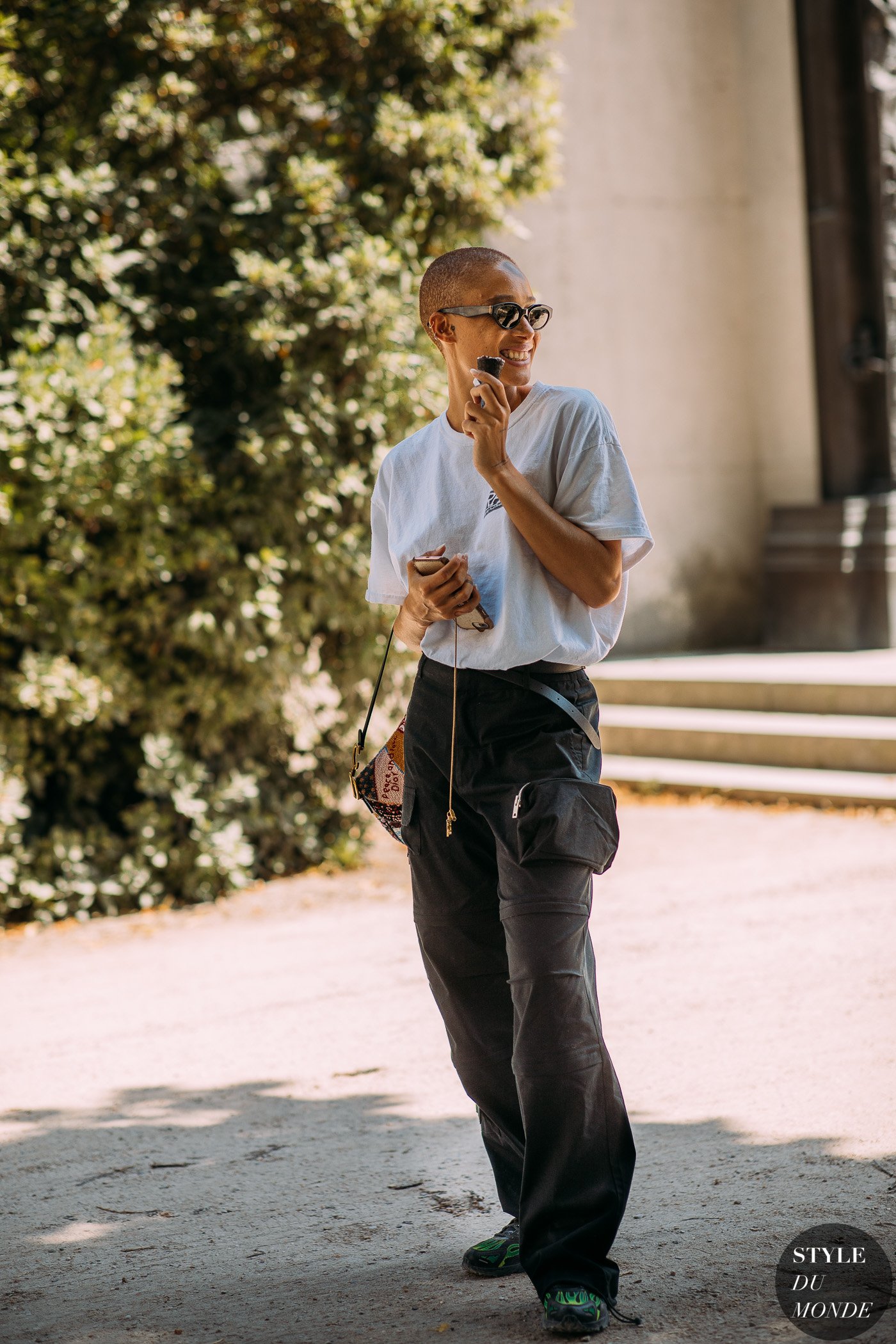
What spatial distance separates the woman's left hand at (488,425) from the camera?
265cm

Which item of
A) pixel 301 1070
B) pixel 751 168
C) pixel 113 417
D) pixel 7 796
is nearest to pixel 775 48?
pixel 751 168

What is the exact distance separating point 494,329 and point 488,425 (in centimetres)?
24

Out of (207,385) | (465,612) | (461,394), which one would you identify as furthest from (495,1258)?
(207,385)

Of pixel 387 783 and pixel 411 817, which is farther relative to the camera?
pixel 387 783

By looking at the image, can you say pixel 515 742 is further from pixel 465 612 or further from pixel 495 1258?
pixel 495 1258

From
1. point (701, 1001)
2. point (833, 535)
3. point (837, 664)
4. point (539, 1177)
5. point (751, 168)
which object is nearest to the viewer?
point (539, 1177)

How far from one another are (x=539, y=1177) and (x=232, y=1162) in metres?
1.34

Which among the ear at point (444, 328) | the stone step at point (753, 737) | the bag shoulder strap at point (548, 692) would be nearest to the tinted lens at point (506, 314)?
the ear at point (444, 328)

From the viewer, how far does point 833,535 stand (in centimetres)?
1155

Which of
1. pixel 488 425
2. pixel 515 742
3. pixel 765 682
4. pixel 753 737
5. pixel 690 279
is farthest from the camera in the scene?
pixel 690 279

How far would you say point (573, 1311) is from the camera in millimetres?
2545

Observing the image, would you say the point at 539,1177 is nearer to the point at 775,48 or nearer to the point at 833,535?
the point at 833,535

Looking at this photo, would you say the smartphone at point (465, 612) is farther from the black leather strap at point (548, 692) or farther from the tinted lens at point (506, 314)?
the tinted lens at point (506, 314)

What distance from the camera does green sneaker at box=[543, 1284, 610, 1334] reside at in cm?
254
